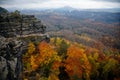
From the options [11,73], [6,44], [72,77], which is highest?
[6,44]

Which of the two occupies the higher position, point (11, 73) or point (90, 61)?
point (11, 73)

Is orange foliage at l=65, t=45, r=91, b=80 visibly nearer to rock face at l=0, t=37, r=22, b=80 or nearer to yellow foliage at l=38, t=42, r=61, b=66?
yellow foliage at l=38, t=42, r=61, b=66

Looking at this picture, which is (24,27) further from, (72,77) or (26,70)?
(72,77)

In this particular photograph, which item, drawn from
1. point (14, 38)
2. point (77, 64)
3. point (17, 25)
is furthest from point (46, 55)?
point (17, 25)

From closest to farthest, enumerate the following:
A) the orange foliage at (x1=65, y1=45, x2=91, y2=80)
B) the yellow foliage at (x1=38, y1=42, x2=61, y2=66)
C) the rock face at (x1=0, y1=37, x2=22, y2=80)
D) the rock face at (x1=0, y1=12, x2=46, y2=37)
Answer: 1. the rock face at (x1=0, y1=37, x2=22, y2=80)
2. the yellow foliage at (x1=38, y1=42, x2=61, y2=66)
3. the orange foliage at (x1=65, y1=45, x2=91, y2=80)
4. the rock face at (x1=0, y1=12, x2=46, y2=37)

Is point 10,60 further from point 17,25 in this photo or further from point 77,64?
point 77,64

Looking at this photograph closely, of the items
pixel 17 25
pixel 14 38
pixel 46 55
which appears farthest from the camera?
pixel 17 25

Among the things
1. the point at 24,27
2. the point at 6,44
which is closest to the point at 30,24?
the point at 24,27

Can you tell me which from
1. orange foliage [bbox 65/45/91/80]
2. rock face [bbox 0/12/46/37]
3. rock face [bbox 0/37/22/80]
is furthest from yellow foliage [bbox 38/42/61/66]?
rock face [bbox 0/37/22/80]
